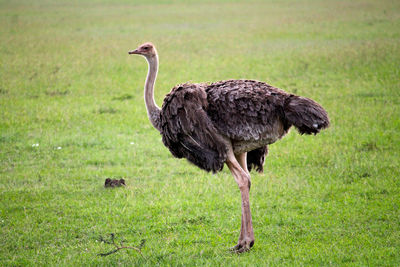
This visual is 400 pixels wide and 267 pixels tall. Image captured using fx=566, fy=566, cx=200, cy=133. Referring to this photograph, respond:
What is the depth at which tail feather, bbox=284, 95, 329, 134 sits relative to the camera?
559 centimetres

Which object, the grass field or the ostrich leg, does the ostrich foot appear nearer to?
the ostrich leg

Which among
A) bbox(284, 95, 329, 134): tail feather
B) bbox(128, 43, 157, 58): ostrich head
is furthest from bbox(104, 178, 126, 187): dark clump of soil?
bbox(284, 95, 329, 134): tail feather

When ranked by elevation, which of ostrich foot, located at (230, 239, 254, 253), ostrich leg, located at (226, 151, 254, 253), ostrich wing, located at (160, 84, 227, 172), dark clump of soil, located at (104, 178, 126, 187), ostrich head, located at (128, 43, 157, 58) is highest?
ostrich head, located at (128, 43, 157, 58)

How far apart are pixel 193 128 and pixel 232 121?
0.41 meters

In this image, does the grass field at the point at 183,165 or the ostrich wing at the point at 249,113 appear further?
the grass field at the point at 183,165

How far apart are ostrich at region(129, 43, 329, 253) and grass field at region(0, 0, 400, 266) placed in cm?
90

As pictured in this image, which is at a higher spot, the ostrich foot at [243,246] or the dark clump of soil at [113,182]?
the ostrich foot at [243,246]

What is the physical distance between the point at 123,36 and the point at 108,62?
18.0ft

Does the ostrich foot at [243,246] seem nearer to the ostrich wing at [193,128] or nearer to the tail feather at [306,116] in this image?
the ostrich wing at [193,128]

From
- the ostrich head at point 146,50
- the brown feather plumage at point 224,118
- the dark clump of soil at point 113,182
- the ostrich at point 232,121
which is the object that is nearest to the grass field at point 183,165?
A: the dark clump of soil at point 113,182

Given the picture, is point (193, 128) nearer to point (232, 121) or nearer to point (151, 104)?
point (232, 121)

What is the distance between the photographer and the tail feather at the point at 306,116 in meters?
5.59

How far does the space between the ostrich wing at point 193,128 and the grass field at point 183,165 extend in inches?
38.3

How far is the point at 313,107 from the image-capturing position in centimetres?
568
